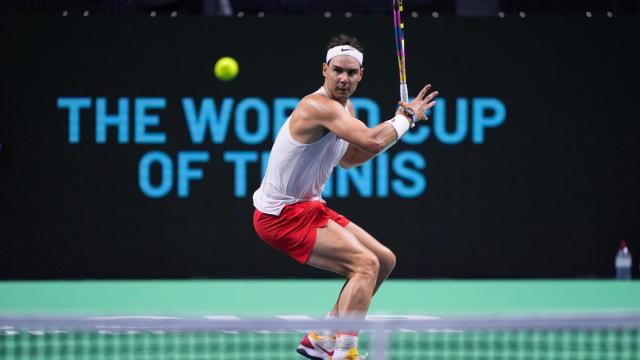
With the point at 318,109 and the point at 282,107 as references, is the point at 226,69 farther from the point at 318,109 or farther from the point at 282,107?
the point at 318,109

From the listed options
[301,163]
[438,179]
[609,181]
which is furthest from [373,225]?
[301,163]

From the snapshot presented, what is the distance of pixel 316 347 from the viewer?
5.34 m

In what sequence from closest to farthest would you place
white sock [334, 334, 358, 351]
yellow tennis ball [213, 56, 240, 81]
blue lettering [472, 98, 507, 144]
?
white sock [334, 334, 358, 351], yellow tennis ball [213, 56, 240, 81], blue lettering [472, 98, 507, 144]

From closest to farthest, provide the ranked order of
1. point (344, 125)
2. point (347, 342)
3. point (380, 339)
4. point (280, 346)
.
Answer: point (380, 339) → point (347, 342) → point (344, 125) → point (280, 346)

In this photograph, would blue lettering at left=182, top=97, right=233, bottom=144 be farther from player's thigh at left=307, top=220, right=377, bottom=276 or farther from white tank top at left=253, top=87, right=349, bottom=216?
player's thigh at left=307, top=220, right=377, bottom=276

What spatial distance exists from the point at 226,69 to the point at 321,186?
181 inches

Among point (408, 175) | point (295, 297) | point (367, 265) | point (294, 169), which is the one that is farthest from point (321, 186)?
point (408, 175)

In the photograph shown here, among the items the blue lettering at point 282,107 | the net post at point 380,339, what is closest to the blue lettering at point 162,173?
the blue lettering at point 282,107

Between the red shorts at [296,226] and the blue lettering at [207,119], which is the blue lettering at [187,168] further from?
the red shorts at [296,226]

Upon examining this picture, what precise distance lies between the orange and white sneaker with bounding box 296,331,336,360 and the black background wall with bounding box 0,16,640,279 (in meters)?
4.72

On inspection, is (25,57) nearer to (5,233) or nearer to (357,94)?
(5,233)

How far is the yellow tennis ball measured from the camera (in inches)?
393

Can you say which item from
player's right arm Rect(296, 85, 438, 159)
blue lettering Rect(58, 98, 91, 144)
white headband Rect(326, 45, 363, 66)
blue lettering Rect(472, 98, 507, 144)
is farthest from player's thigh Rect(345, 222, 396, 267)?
blue lettering Rect(58, 98, 91, 144)

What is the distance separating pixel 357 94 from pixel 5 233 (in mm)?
3346
